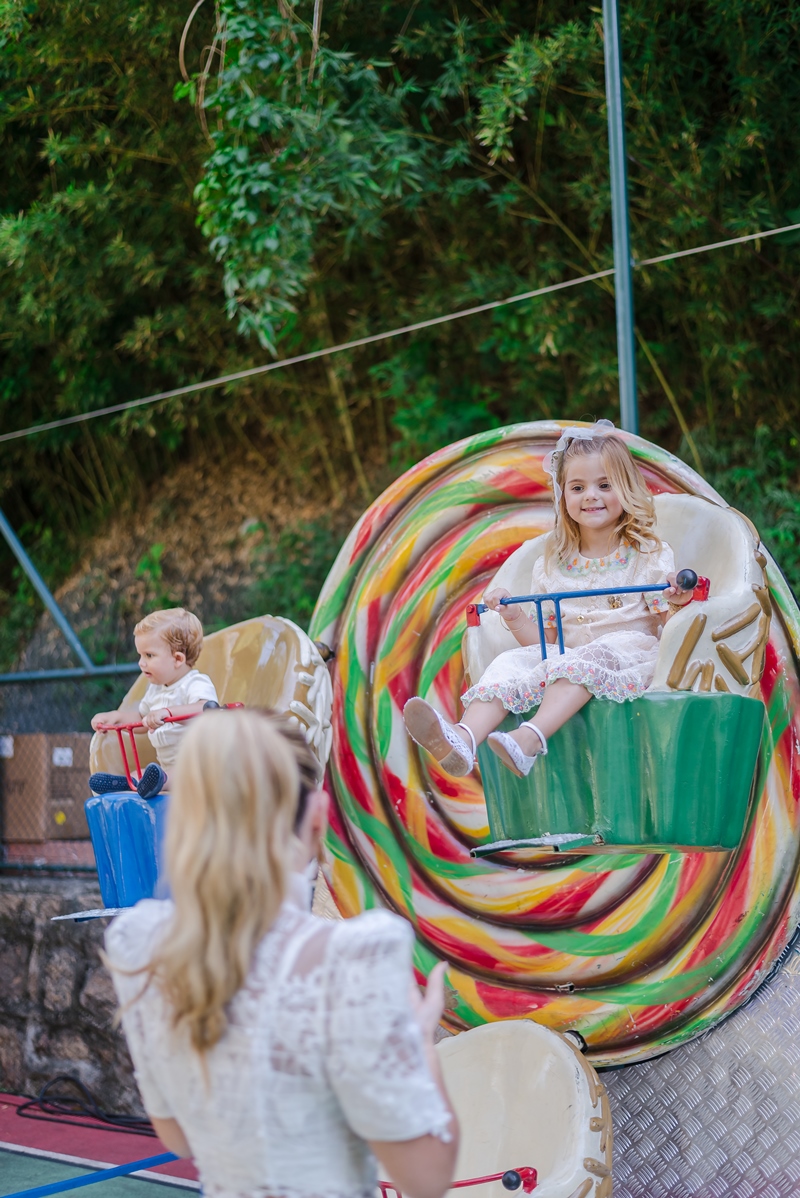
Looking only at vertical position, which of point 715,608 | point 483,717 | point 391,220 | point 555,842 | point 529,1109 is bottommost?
point 529,1109

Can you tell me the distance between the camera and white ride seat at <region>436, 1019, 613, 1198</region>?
105 inches

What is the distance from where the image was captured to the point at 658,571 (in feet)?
10.1

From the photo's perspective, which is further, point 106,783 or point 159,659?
point 159,659

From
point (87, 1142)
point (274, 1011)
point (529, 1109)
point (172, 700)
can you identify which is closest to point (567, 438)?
point (172, 700)

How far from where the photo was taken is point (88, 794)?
233 inches

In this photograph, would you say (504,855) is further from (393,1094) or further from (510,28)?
(510,28)

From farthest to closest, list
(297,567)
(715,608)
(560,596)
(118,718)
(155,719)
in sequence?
(297,567), (118,718), (155,719), (715,608), (560,596)

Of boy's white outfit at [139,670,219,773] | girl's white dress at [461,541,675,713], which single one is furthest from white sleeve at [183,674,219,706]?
girl's white dress at [461,541,675,713]

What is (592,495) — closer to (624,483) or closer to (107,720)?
(624,483)

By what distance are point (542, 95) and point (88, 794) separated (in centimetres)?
415

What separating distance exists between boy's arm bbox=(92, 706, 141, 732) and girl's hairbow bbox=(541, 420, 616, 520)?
1319 mm

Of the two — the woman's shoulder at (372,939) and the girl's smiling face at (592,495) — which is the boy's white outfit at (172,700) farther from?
the woman's shoulder at (372,939)

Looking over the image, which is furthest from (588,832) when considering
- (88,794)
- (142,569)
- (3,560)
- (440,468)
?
(3,560)

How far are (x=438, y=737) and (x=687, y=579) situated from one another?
0.65m
